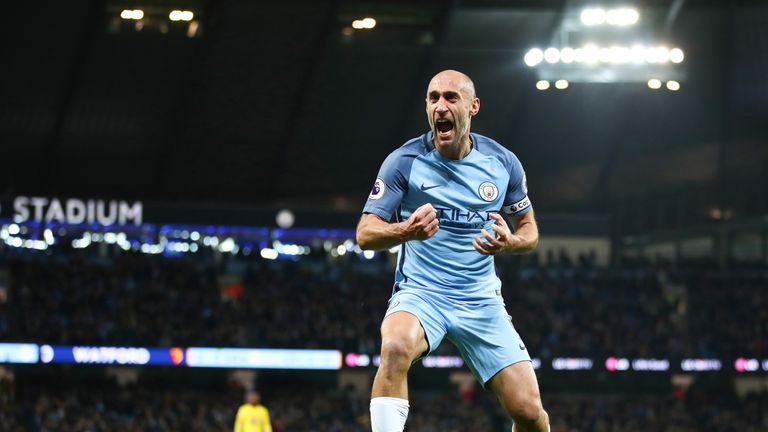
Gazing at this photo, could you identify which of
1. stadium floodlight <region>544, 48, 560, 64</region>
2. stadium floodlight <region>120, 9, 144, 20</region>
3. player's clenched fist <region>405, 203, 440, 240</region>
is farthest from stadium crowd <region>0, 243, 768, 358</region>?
player's clenched fist <region>405, 203, 440, 240</region>

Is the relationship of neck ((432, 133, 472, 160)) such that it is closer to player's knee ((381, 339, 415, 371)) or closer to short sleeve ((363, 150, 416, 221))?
short sleeve ((363, 150, 416, 221))

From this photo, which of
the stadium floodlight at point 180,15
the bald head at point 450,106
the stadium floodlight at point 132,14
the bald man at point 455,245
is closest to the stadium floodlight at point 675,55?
the stadium floodlight at point 180,15

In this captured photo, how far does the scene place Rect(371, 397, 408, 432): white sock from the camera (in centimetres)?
604

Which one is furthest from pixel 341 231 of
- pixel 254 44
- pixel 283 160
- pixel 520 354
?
pixel 520 354

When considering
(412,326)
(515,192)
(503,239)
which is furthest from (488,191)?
(412,326)

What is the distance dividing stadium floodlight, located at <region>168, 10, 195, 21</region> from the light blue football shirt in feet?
76.1

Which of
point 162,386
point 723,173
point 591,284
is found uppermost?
point 723,173

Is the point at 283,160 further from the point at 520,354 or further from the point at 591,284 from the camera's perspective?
the point at 520,354

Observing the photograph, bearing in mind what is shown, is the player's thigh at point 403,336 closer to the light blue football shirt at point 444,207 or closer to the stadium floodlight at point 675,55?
the light blue football shirt at point 444,207

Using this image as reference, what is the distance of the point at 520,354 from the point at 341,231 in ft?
88.7

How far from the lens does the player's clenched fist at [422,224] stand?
5.95 meters

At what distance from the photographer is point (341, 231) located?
3359 centimetres

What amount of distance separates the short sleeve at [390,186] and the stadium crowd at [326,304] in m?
23.4

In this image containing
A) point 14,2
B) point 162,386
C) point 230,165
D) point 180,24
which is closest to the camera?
point 14,2
